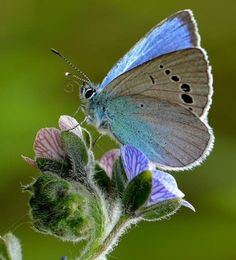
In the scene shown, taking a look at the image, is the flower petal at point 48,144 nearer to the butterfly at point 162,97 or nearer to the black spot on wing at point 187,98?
the butterfly at point 162,97

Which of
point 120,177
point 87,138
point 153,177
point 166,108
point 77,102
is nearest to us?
point 153,177

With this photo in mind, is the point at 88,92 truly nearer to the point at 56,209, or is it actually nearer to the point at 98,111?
the point at 98,111

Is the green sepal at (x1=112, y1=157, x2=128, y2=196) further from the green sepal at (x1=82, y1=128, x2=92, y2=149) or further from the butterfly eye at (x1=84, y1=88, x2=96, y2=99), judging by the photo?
the butterfly eye at (x1=84, y1=88, x2=96, y2=99)

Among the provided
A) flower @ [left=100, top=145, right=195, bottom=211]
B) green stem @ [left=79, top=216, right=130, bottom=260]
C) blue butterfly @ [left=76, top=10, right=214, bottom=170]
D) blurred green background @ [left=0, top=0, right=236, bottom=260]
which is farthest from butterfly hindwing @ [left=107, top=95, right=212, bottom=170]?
blurred green background @ [left=0, top=0, right=236, bottom=260]

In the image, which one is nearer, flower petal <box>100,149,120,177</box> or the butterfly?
the butterfly

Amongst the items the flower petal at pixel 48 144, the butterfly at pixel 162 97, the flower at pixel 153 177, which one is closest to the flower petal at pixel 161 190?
the flower at pixel 153 177

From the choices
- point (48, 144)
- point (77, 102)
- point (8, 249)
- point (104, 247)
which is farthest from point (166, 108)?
point (77, 102)
